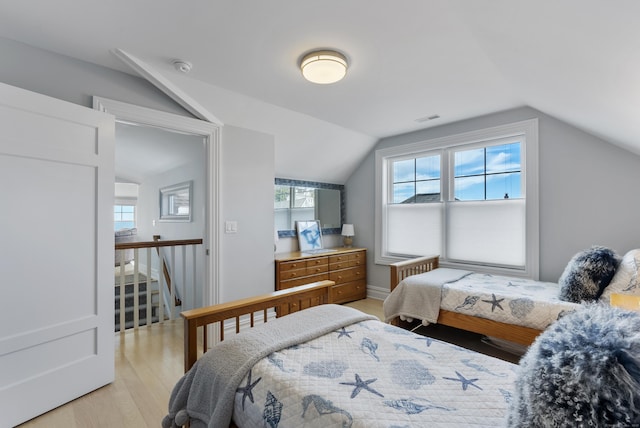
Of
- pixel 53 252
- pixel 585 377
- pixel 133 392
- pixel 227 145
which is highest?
pixel 227 145

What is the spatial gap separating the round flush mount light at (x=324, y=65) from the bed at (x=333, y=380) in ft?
5.45

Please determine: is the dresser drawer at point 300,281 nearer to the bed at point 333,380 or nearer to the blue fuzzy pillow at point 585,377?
the bed at point 333,380

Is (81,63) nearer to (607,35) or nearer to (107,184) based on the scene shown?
(107,184)

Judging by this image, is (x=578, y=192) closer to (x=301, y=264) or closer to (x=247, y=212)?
(x=301, y=264)

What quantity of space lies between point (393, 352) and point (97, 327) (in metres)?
2.03

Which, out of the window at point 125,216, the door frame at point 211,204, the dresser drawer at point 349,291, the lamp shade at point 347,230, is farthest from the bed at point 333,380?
the window at point 125,216

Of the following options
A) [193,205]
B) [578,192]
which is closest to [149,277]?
[193,205]

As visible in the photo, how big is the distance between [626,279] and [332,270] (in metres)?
2.76

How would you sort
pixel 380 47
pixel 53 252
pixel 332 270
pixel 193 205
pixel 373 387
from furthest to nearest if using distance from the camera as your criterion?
pixel 193 205 < pixel 332 270 < pixel 380 47 < pixel 53 252 < pixel 373 387

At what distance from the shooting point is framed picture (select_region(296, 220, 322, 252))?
4.26 meters

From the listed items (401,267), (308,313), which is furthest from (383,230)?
(308,313)

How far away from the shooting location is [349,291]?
4.21m

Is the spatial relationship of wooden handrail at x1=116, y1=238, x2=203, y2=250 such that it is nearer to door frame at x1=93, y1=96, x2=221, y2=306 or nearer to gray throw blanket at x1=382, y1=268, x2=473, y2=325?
door frame at x1=93, y1=96, x2=221, y2=306

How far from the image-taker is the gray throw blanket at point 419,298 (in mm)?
2678
